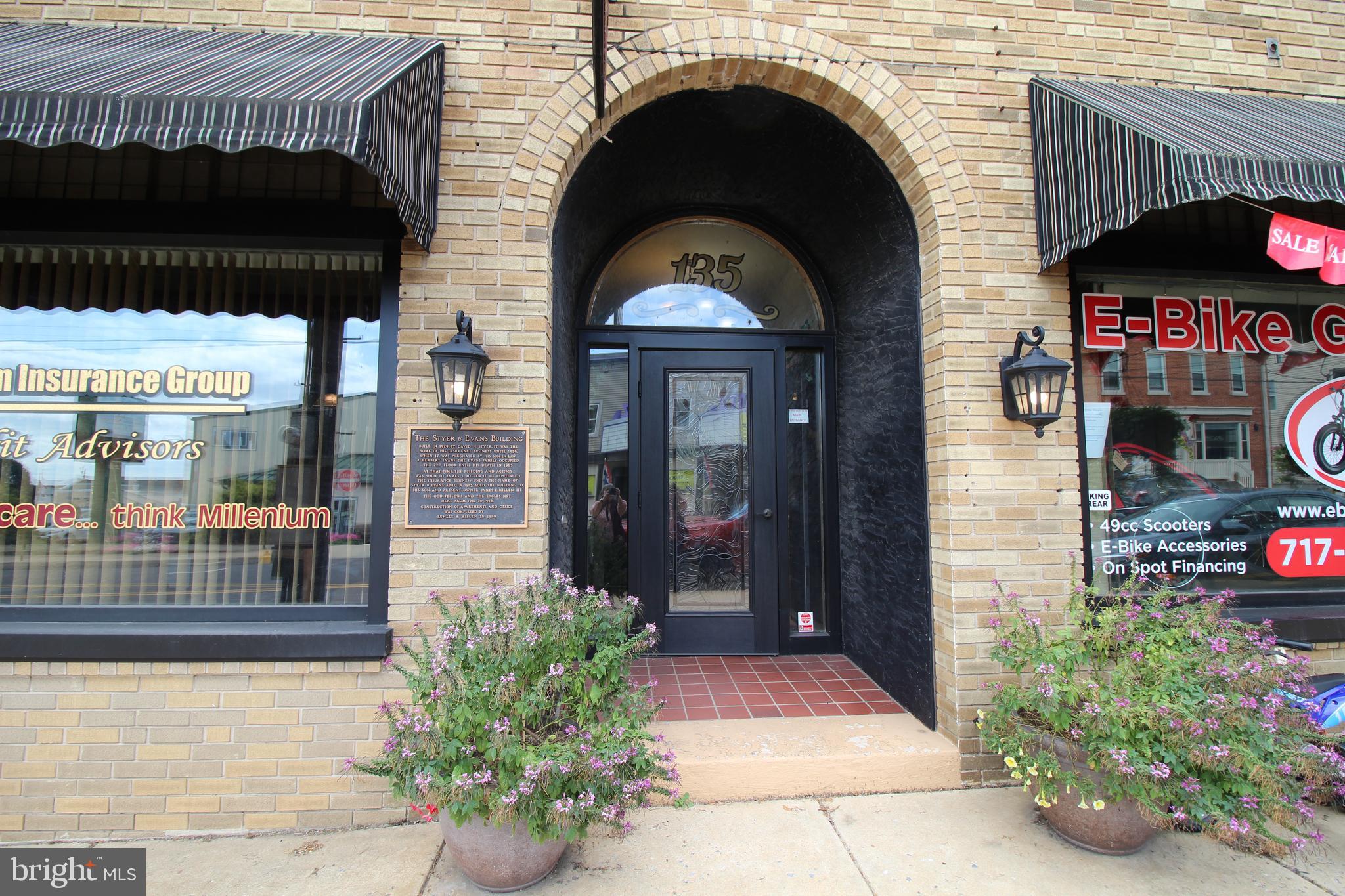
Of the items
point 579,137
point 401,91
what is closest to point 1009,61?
point 579,137

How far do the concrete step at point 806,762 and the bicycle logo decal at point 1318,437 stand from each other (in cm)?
299

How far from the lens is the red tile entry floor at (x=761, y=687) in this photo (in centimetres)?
360

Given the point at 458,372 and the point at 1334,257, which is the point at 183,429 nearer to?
the point at 458,372

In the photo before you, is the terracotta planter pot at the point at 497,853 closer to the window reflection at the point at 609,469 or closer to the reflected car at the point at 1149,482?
the window reflection at the point at 609,469

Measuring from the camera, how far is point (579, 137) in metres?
3.27

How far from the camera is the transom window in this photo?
4.78 meters

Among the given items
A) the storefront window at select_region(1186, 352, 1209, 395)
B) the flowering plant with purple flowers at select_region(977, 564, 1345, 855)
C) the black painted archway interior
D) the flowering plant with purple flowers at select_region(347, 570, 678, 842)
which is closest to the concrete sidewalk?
the flowering plant with purple flowers at select_region(977, 564, 1345, 855)

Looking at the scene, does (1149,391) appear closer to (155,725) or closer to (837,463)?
(837,463)

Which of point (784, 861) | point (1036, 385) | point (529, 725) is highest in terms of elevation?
point (1036, 385)

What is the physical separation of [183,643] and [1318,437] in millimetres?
6541

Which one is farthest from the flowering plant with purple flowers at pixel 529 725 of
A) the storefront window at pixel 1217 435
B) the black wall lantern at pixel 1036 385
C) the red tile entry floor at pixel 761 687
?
the storefront window at pixel 1217 435

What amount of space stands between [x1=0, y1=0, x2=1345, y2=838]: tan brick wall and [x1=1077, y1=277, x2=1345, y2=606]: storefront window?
20.1 inches

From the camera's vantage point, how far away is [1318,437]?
12.5 feet

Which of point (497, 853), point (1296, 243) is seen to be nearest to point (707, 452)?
point (497, 853)
